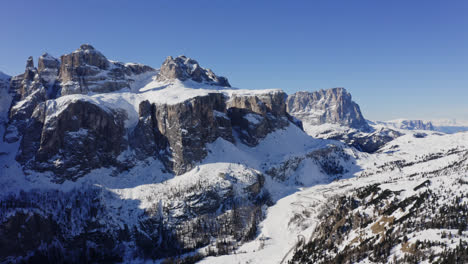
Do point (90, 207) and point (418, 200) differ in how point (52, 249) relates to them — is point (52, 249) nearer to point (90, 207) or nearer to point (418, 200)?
point (90, 207)

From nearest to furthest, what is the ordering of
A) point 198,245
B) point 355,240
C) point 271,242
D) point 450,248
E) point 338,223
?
point 450,248 → point 355,240 → point 338,223 → point 271,242 → point 198,245

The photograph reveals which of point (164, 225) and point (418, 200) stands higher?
point (418, 200)

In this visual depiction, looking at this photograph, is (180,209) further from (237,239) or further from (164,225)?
(237,239)

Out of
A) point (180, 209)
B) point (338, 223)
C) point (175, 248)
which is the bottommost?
point (175, 248)

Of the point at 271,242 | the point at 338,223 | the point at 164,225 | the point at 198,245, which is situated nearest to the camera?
the point at 338,223

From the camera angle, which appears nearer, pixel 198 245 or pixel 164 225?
pixel 198 245

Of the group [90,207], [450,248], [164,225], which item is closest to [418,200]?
[450,248]

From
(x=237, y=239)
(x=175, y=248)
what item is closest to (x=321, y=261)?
(x=237, y=239)

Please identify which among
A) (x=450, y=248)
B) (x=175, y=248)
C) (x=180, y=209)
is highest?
(x=450, y=248)

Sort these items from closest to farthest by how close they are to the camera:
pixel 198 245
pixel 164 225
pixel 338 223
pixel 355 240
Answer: pixel 355 240
pixel 338 223
pixel 198 245
pixel 164 225
